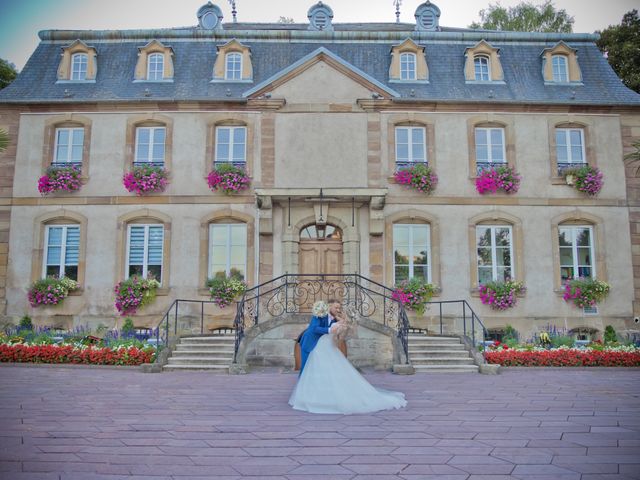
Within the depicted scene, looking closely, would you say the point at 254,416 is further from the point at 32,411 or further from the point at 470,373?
the point at 470,373

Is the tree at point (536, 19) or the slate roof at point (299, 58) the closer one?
the slate roof at point (299, 58)

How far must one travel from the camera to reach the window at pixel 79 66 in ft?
62.0

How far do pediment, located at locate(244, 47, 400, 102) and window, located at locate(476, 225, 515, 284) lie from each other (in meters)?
4.97

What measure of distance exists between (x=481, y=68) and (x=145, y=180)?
11.1m

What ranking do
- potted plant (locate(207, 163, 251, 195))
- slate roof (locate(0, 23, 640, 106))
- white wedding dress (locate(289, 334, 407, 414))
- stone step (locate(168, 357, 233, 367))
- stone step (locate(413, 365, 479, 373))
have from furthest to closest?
slate roof (locate(0, 23, 640, 106))
potted plant (locate(207, 163, 251, 195))
stone step (locate(168, 357, 233, 367))
stone step (locate(413, 365, 479, 373))
white wedding dress (locate(289, 334, 407, 414))

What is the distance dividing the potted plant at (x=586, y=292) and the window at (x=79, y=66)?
1614 cm

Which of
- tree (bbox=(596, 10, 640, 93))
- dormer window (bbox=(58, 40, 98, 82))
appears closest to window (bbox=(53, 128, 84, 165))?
dormer window (bbox=(58, 40, 98, 82))

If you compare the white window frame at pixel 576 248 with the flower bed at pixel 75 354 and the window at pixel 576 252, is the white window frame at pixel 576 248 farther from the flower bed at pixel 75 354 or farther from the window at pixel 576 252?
the flower bed at pixel 75 354

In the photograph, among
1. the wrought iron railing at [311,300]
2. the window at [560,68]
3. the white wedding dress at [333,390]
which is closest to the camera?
the white wedding dress at [333,390]

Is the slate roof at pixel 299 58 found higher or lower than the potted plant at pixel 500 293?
higher

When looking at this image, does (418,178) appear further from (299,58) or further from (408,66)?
(299,58)

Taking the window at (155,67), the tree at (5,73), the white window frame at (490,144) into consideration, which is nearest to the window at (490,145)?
the white window frame at (490,144)

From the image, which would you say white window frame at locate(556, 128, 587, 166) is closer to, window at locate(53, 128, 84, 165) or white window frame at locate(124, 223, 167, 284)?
white window frame at locate(124, 223, 167, 284)

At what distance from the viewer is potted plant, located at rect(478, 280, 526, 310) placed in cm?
1696
